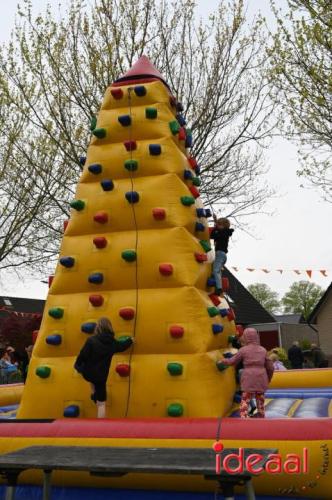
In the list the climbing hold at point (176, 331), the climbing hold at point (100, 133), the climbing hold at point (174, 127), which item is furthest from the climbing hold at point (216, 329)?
the climbing hold at point (100, 133)

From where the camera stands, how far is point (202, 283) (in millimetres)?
6742

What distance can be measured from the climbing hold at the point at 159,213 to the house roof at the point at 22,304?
39338 millimetres

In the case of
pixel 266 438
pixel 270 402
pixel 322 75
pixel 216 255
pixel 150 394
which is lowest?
pixel 266 438

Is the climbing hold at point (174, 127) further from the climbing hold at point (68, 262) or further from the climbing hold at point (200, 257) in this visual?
the climbing hold at point (68, 262)

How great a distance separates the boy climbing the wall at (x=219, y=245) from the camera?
7074 millimetres

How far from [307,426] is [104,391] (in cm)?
219

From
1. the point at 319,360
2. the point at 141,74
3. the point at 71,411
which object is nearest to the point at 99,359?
the point at 71,411

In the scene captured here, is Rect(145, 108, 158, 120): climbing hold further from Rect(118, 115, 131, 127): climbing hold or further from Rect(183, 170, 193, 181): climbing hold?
Rect(183, 170, 193, 181): climbing hold

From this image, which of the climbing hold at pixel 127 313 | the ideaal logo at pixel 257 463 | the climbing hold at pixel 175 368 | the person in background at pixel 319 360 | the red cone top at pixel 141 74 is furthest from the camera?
the person in background at pixel 319 360

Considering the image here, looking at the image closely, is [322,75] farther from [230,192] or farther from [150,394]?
[150,394]

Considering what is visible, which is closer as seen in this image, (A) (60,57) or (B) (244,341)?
(B) (244,341)

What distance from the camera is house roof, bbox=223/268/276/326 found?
106 ft

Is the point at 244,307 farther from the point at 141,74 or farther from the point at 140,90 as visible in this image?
the point at 140,90

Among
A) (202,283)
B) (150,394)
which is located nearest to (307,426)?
(150,394)
